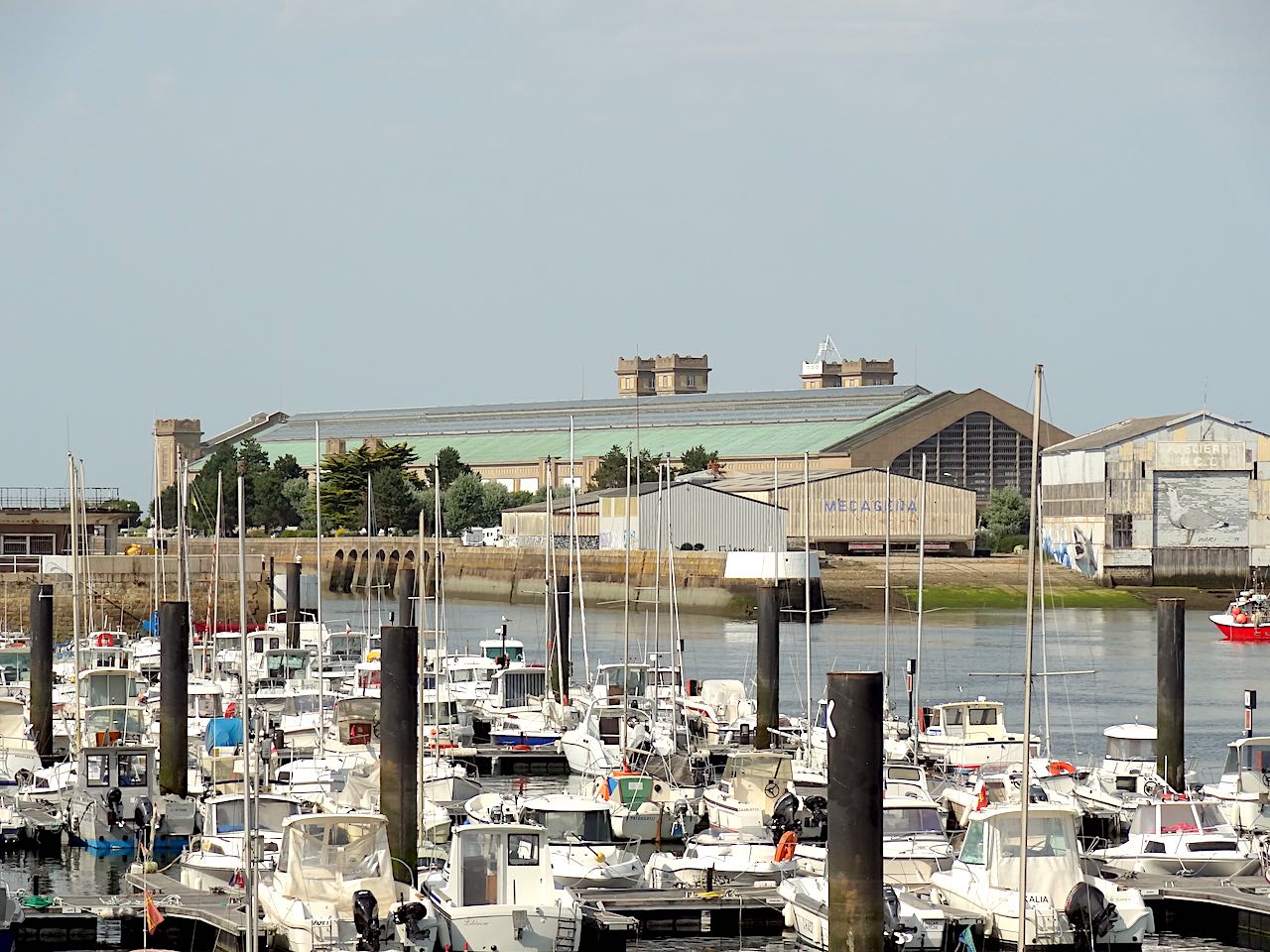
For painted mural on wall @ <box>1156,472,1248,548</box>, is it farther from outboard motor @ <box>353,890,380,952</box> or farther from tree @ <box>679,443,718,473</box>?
outboard motor @ <box>353,890,380,952</box>

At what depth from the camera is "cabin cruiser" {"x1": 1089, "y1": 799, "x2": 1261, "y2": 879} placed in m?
35.2

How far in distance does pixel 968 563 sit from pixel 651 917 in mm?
104221

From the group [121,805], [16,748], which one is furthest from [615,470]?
[121,805]

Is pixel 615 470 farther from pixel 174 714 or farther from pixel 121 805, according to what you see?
pixel 121 805

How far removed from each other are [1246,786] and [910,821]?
9.66 meters

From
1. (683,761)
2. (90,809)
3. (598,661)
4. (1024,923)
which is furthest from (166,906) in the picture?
(598,661)

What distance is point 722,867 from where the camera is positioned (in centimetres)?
3488

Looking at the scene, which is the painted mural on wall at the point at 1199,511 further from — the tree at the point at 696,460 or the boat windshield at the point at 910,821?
the boat windshield at the point at 910,821

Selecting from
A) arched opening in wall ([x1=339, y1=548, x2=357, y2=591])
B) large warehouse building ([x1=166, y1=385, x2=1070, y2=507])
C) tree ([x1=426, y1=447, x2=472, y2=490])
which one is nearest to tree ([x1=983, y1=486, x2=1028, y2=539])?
large warehouse building ([x1=166, y1=385, x2=1070, y2=507])

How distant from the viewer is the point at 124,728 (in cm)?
4919

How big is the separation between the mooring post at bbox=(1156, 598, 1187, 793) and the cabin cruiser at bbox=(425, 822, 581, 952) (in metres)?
18.9

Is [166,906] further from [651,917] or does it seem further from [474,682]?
[474,682]

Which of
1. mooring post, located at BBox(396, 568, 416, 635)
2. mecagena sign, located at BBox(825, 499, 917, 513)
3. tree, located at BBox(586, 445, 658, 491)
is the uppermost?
tree, located at BBox(586, 445, 658, 491)

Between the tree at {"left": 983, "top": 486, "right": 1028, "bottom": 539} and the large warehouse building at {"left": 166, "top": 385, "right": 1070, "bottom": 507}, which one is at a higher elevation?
the large warehouse building at {"left": 166, "top": 385, "right": 1070, "bottom": 507}
